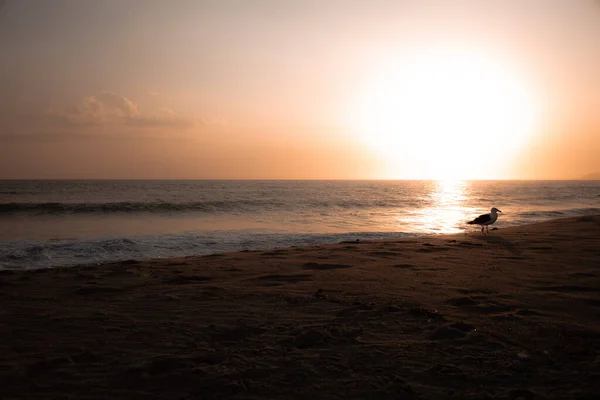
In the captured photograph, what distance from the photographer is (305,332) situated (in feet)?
13.9

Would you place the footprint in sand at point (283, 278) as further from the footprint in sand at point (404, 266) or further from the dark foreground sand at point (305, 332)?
the footprint in sand at point (404, 266)

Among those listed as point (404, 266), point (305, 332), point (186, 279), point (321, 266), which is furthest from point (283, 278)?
point (305, 332)

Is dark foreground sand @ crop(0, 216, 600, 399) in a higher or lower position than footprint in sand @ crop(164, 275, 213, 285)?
higher

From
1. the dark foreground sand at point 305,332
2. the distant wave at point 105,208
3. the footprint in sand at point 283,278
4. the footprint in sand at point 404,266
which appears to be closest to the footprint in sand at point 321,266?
the dark foreground sand at point 305,332

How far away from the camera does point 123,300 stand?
5.62m

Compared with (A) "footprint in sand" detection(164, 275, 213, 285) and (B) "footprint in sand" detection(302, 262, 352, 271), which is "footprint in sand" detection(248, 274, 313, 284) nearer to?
(B) "footprint in sand" detection(302, 262, 352, 271)

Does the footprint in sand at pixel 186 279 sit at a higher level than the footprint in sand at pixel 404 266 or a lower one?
lower

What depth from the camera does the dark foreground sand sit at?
3143 millimetres

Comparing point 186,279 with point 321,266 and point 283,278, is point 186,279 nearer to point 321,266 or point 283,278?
point 283,278

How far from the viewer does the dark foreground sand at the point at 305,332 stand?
3.14 metres

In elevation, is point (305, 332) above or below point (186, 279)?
above

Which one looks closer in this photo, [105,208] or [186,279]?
[186,279]

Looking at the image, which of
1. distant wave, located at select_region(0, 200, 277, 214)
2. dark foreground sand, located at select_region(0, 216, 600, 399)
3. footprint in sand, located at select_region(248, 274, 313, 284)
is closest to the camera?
dark foreground sand, located at select_region(0, 216, 600, 399)

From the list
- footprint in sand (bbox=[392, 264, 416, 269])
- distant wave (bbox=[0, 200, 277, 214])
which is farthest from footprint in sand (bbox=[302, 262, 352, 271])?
distant wave (bbox=[0, 200, 277, 214])
